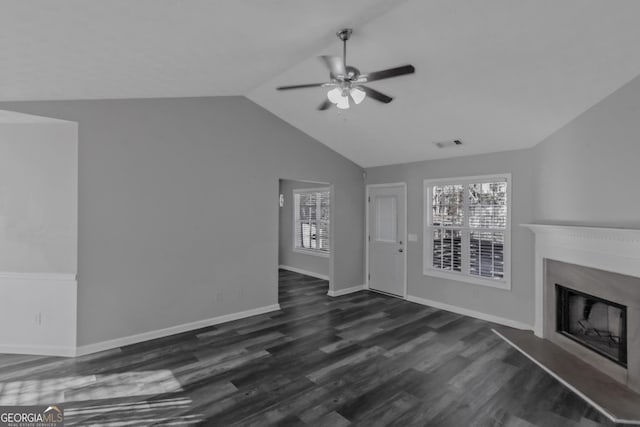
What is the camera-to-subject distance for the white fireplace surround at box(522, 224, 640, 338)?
295 cm

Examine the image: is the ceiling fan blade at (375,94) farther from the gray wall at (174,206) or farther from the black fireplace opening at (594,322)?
the black fireplace opening at (594,322)

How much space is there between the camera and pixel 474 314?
197 inches

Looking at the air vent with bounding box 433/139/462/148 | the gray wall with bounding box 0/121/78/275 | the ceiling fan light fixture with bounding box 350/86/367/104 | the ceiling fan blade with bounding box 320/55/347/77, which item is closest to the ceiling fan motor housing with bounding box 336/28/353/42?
the ceiling fan blade with bounding box 320/55/347/77

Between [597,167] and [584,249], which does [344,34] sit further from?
[584,249]

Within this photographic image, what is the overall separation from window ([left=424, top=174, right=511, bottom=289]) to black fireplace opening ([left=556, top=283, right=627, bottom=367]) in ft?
2.70

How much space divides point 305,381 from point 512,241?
349cm

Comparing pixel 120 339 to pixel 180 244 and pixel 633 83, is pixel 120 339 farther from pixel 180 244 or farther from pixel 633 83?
pixel 633 83

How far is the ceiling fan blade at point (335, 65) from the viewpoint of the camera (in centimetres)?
248

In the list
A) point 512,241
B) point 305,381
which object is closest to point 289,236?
point 512,241

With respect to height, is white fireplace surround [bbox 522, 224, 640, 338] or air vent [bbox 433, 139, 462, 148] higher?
air vent [bbox 433, 139, 462, 148]

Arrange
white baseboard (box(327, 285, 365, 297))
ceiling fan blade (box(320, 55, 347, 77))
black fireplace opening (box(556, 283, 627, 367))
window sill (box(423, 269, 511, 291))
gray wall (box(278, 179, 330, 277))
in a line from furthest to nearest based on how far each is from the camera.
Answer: gray wall (box(278, 179, 330, 277)), white baseboard (box(327, 285, 365, 297)), window sill (box(423, 269, 511, 291)), black fireplace opening (box(556, 283, 627, 367)), ceiling fan blade (box(320, 55, 347, 77))

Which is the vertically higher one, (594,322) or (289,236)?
(289,236)

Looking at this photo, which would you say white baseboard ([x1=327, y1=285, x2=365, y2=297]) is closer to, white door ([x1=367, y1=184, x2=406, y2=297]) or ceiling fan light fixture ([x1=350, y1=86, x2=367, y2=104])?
white door ([x1=367, y1=184, x2=406, y2=297])

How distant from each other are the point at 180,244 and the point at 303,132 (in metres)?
2.72
